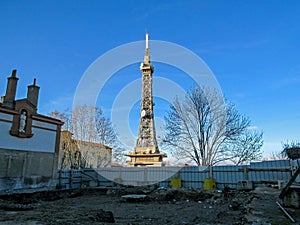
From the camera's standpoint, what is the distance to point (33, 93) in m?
17.0

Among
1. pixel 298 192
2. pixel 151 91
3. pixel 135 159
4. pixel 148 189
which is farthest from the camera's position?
pixel 151 91

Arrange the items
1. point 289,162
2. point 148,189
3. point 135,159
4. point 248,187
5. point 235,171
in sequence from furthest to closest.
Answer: point 135,159
point 148,189
point 235,171
point 248,187
point 289,162

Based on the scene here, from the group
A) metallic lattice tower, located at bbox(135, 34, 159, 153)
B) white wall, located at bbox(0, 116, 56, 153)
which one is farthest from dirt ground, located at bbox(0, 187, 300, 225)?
metallic lattice tower, located at bbox(135, 34, 159, 153)

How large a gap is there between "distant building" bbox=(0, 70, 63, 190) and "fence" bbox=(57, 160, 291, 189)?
64.4 inches

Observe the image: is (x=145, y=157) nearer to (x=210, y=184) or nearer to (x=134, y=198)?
(x=210, y=184)

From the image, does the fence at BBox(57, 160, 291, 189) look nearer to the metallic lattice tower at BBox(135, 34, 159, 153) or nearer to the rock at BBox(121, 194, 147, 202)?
the rock at BBox(121, 194, 147, 202)

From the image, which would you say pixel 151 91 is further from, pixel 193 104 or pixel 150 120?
pixel 193 104

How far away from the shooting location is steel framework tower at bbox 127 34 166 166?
33000 millimetres

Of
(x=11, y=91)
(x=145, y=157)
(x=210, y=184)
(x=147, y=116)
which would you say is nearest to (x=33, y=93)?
(x=11, y=91)

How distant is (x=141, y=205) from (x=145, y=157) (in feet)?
72.8

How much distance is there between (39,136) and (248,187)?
13.0m

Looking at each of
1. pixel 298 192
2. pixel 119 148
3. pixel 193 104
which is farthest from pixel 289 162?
pixel 119 148

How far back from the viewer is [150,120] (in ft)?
121

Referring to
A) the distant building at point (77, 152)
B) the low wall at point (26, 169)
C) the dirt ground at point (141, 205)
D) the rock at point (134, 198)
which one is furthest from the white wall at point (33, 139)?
the distant building at point (77, 152)
